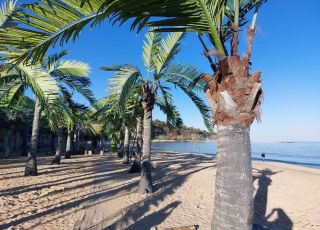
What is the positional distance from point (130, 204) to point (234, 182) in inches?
223

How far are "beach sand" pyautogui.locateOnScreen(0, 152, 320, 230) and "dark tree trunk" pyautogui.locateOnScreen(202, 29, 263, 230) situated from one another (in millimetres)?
3235

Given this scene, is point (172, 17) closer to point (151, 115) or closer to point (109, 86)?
point (109, 86)

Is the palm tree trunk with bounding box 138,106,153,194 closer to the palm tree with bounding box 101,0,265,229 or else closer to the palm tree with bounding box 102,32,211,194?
the palm tree with bounding box 102,32,211,194

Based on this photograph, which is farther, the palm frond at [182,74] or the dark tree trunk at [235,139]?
the palm frond at [182,74]

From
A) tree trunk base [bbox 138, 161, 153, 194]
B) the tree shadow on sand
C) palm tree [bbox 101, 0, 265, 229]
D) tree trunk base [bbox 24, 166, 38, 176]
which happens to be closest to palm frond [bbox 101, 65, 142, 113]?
tree trunk base [bbox 138, 161, 153, 194]

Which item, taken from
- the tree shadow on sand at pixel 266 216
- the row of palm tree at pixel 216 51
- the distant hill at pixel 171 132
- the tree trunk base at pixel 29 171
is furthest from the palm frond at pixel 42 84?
the tree trunk base at pixel 29 171

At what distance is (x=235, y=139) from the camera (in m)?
2.46

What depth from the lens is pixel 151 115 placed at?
30.9ft

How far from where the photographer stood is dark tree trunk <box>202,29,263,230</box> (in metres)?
2.39

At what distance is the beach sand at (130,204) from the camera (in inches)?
239

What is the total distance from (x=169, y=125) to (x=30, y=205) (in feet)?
19.7

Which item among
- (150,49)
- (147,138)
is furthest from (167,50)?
(147,138)

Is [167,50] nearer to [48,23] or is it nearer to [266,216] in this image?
[266,216]

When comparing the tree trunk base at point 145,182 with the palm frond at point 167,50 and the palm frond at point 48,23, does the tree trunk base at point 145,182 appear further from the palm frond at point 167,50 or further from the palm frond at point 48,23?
the palm frond at point 48,23
